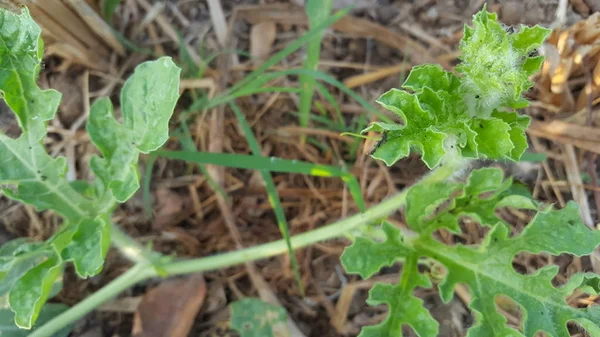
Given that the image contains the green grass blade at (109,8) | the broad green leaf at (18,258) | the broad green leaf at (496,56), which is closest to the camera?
the broad green leaf at (496,56)

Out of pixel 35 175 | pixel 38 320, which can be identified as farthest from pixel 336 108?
pixel 38 320

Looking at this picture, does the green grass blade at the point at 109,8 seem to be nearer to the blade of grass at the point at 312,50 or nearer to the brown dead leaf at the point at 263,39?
the brown dead leaf at the point at 263,39

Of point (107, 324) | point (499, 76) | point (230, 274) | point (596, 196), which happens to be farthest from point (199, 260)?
point (596, 196)

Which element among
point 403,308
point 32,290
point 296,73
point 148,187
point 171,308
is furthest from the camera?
point 148,187

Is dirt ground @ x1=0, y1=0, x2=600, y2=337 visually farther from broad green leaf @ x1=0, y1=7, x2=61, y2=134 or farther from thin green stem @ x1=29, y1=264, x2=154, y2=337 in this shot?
broad green leaf @ x1=0, y1=7, x2=61, y2=134

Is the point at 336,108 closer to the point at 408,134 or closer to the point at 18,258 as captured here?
the point at 408,134

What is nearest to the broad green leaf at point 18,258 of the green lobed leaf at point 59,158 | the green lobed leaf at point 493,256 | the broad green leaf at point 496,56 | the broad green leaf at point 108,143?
the green lobed leaf at point 59,158
